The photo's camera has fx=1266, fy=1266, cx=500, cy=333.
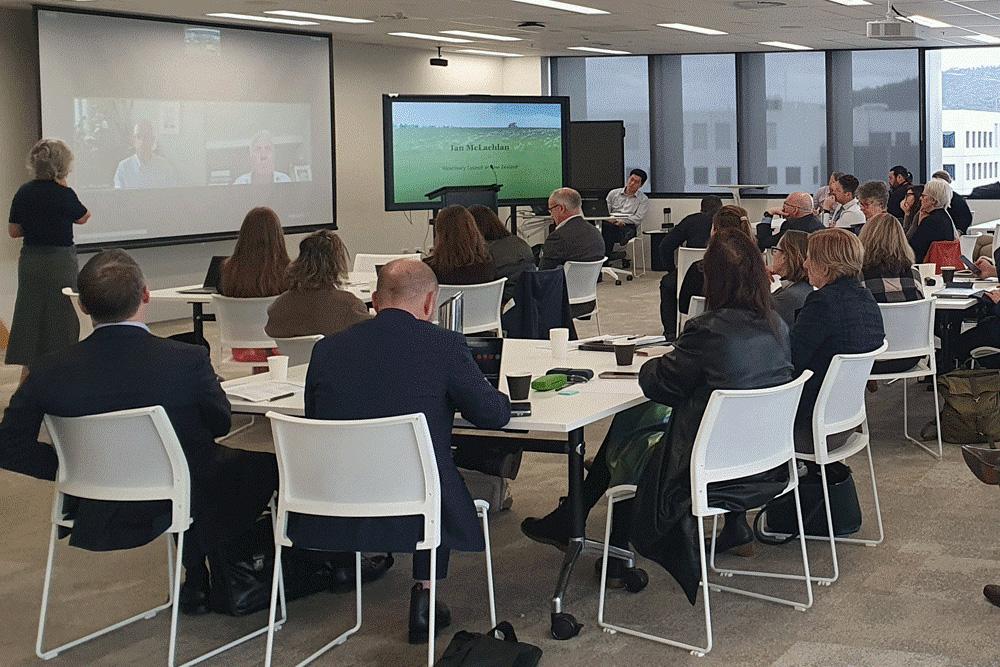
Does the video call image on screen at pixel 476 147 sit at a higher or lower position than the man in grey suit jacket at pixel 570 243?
higher

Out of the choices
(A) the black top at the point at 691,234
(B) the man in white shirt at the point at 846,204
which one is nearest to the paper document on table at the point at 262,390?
(A) the black top at the point at 691,234

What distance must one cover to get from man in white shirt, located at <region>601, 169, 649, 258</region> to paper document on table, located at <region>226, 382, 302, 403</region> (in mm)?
11108

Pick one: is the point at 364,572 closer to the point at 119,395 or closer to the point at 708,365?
the point at 119,395

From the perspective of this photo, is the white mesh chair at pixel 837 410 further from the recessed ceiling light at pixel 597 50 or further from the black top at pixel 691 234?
the recessed ceiling light at pixel 597 50

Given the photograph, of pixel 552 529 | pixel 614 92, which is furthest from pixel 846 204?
pixel 614 92

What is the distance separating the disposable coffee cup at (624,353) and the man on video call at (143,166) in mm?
7761

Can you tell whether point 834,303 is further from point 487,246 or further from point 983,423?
point 487,246

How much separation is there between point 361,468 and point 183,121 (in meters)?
9.25

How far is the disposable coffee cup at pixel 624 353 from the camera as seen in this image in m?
4.79

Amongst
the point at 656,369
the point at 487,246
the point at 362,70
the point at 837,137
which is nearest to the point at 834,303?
the point at 656,369

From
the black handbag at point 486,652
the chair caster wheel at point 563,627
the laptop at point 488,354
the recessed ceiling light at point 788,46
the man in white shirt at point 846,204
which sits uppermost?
the recessed ceiling light at point 788,46

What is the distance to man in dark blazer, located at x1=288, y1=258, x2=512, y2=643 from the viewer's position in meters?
3.58

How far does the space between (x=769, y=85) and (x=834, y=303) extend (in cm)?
1258

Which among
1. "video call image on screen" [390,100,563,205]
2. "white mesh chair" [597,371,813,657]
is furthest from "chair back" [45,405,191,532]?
"video call image on screen" [390,100,563,205]
